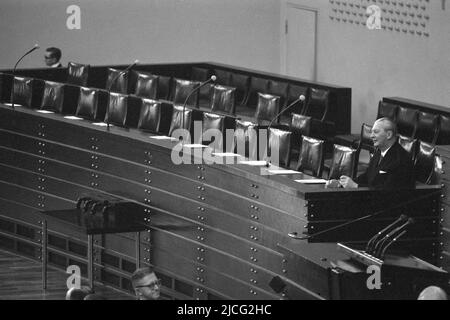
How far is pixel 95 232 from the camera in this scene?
388 inches

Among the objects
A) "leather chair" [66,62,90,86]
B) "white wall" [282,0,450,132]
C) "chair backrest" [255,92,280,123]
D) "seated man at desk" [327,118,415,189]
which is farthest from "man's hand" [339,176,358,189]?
"leather chair" [66,62,90,86]

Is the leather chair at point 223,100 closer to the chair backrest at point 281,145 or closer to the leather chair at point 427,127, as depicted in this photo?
the leather chair at point 427,127

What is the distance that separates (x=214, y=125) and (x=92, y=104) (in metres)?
2.00

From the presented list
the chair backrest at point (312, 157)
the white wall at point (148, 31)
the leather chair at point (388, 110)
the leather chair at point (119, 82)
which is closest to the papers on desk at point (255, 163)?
the chair backrest at point (312, 157)

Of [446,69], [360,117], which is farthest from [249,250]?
[360,117]

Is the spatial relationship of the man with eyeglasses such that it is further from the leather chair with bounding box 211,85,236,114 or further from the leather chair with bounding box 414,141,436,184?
the leather chair with bounding box 211,85,236,114

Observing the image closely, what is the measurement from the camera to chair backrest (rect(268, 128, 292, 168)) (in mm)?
9922

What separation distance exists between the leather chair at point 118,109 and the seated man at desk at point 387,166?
366cm

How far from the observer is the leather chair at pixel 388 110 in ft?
39.2

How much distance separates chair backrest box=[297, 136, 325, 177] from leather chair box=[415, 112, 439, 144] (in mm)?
1845

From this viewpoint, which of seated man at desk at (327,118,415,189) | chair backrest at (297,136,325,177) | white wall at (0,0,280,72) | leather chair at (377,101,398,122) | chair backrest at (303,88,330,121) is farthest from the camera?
white wall at (0,0,280,72)

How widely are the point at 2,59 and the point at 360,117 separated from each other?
16.4 ft

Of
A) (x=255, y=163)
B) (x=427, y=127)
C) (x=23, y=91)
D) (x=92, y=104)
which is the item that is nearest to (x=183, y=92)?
(x=92, y=104)

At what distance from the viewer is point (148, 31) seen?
58.5 ft
